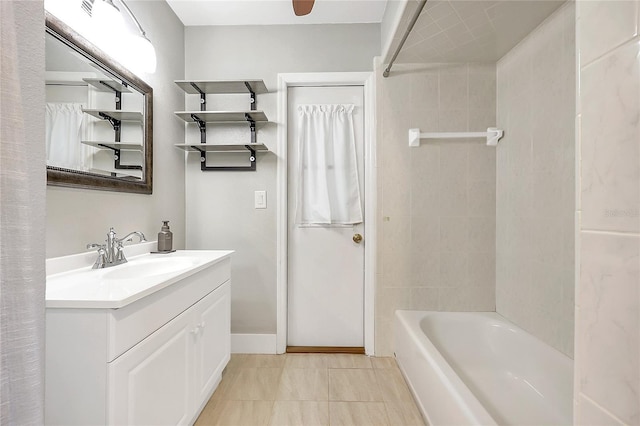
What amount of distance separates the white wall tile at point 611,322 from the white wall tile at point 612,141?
0.03m

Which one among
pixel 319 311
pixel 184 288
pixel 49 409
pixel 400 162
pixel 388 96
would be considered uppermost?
pixel 388 96

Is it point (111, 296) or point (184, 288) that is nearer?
point (111, 296)

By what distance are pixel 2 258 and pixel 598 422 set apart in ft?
3.42

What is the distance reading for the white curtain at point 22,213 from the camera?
→ 23.3 inches

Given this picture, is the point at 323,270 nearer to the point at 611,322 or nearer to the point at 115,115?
the point at 115,115

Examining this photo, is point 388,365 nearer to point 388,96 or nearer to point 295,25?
point 388,96

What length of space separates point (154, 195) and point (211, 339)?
954 mm

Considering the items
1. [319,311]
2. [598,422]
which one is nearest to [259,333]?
[319,311]

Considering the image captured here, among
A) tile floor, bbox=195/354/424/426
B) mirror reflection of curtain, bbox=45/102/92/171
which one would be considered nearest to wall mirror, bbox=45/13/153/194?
mirror reflection of curtain, bbox=45/102/92/171

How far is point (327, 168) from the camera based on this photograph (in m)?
2.36

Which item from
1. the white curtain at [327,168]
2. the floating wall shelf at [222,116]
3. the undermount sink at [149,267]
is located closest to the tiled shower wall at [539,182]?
the white curtain at [327,168]

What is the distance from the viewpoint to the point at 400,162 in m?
2.25

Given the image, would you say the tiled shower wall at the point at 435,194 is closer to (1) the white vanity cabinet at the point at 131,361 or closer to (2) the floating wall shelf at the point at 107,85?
(1) the white vanity cabinet at the point at 131,361

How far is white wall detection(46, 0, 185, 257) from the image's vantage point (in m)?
1.34
